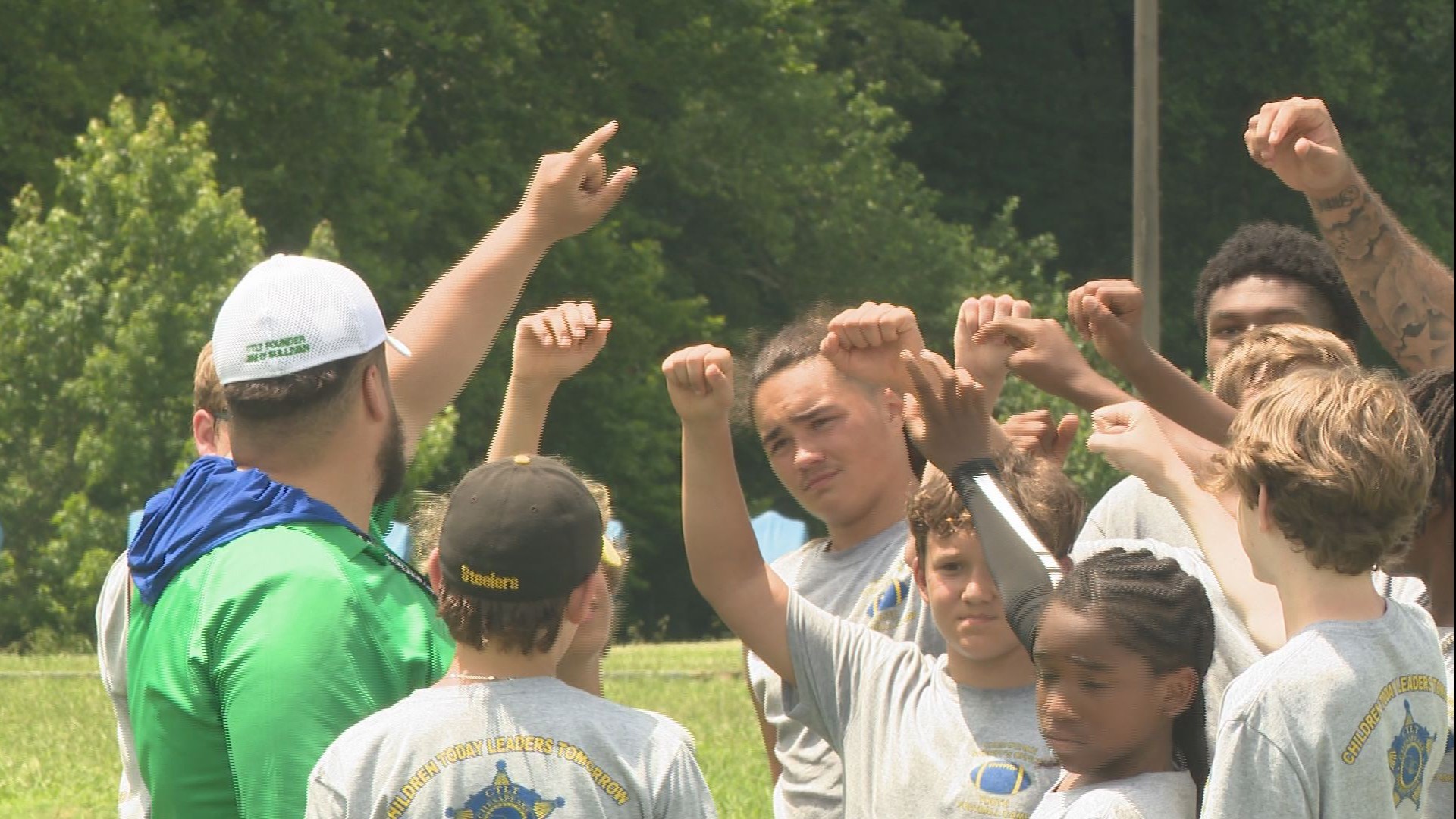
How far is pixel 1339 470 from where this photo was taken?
2934mm

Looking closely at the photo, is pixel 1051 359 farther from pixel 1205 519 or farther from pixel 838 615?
pixel 838 615

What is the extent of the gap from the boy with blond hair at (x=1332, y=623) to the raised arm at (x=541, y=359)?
4.84ft

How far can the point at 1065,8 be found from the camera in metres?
40.2

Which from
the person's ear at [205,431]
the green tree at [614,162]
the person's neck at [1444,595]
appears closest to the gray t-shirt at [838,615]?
the person's ear at [205,431]

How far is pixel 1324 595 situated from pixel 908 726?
88 centimetres

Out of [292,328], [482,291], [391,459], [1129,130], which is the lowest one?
[1129,130]

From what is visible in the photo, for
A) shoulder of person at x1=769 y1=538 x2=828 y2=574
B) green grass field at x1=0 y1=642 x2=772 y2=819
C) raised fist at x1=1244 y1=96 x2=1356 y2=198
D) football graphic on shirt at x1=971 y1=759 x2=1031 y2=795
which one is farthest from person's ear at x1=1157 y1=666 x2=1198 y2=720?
green grass field at x1=0 y1=642 x2=772 y2=819

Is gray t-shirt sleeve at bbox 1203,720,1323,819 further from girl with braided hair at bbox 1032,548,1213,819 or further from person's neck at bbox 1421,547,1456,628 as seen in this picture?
person's neck at bbox 1421,547,1456,628

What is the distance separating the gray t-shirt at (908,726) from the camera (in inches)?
133

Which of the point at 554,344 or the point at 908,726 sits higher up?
the point at 554,344

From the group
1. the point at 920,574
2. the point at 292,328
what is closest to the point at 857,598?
the point at 920,574

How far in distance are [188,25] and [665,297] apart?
9.13 m

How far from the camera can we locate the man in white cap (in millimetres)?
2809

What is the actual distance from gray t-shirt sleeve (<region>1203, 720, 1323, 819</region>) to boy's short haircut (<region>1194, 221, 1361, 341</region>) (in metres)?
2.39
